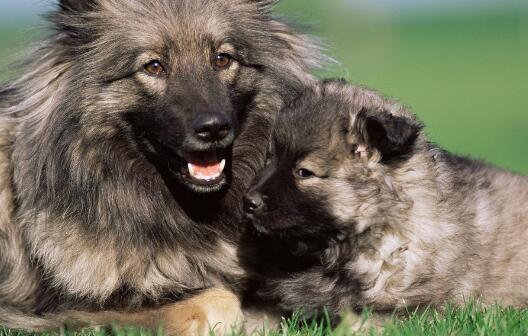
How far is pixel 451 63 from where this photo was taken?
34.7 metres

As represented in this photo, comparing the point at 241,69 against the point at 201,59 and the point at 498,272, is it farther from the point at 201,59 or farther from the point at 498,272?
the point at 498,272

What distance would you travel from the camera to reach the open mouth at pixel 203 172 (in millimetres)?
4957

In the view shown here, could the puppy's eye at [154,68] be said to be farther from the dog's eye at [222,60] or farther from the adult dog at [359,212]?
the adult dog at [359,212]

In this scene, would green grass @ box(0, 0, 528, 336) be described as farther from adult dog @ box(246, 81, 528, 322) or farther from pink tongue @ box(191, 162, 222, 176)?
pink tongue @ box(191, 162, 222, 176)

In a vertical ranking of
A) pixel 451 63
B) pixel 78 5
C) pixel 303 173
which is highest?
pixel 78 5

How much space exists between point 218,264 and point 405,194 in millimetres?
1273

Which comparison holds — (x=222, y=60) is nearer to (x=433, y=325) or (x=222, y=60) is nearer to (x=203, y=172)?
(x=203, y=172)

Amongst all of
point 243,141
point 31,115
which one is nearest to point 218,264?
point 243,141

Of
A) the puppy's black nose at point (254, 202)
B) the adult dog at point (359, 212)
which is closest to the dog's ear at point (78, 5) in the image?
the adult dog at point (359, 212)

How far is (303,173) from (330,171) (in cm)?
15

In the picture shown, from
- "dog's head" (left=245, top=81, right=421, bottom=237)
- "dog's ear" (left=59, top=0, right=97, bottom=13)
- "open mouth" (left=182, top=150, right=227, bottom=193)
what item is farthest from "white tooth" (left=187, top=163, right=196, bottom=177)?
"dog's ear" (left=59, top=0, right=97, bottom=13)

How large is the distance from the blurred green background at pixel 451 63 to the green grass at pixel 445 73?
0.12 ft

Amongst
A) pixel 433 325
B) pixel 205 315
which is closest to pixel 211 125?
pixel 205 315

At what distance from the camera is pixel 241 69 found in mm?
5305
